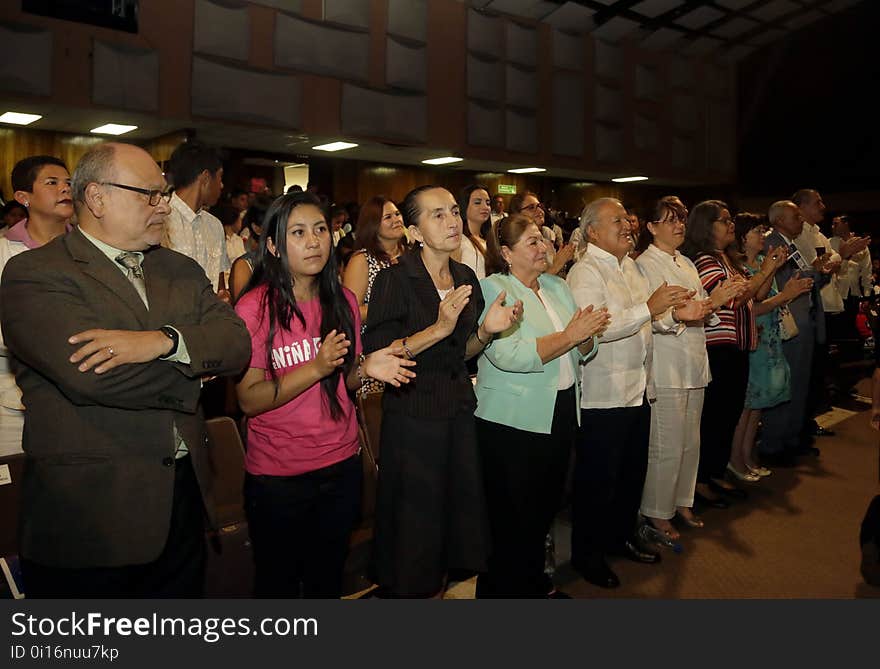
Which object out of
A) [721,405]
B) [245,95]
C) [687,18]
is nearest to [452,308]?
[721,405]

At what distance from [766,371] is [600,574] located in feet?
6.51

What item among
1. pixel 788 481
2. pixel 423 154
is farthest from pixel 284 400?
pixel 423 154

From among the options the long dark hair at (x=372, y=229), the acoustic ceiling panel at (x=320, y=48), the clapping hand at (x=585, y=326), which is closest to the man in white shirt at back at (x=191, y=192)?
the long dark hair at (x=372, y=229)

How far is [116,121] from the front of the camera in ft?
20.8

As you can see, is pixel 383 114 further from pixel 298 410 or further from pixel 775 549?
pixel 298 410

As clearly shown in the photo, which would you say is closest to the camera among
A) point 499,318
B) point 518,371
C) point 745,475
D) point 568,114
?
point 499,318

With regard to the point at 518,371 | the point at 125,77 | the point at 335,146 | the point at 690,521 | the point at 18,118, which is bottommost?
the point at 690,521

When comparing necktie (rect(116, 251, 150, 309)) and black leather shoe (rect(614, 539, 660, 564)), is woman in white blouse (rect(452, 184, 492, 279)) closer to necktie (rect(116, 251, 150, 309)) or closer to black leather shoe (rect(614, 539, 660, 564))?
black leather shoe (rect(614, 539, 660, 564))

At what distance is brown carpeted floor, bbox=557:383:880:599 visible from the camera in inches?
108

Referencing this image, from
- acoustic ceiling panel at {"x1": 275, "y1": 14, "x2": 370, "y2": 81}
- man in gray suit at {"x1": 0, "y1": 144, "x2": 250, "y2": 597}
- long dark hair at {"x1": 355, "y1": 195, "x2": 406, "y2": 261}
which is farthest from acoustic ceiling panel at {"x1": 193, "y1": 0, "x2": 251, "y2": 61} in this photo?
man in gray suit at {"x1": 0, "y1": 144, "x2": 250, "y2": 597}

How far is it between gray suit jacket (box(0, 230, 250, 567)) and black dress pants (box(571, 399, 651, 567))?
1.75 meters

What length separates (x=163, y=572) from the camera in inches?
60.7

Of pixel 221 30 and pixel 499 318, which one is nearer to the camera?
pixel 499 318

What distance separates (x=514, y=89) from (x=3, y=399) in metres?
8.10
